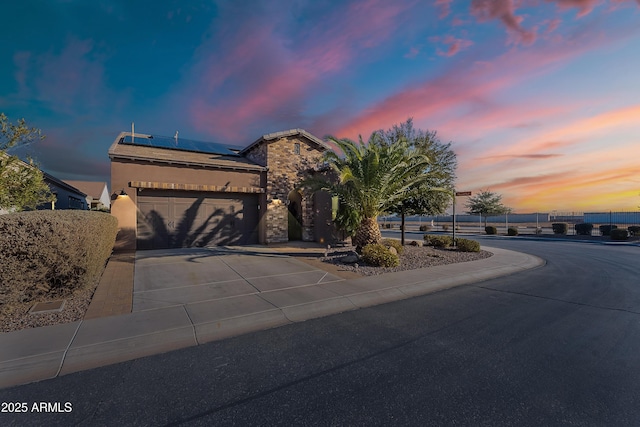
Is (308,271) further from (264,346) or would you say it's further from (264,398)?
(264,398)

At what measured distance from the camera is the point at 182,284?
23.4 ft

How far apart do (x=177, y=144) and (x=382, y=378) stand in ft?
60.4

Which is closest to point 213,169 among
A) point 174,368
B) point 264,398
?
point 174,368

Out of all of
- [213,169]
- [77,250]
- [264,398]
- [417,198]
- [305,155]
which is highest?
[305,155]

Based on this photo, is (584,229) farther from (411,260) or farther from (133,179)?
(133,179)

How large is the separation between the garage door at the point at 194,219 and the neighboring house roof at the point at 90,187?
34.0m

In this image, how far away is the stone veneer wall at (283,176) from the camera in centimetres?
1588

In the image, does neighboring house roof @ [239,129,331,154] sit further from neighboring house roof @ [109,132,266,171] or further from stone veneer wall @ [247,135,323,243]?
neighboring house roof @ [109,132,266,171]

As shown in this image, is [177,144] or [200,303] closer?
[200,303]

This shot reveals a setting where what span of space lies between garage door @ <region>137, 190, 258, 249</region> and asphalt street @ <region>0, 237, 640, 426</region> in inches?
439

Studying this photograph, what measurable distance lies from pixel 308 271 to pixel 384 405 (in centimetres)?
607

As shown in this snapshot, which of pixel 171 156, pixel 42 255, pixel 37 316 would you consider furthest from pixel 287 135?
pixel 37 316

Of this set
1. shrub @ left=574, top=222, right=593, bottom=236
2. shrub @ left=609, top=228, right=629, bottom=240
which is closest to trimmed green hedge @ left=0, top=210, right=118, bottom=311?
shrub @ left=609, top=228, right=629, bottom=240

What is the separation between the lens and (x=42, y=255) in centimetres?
497
